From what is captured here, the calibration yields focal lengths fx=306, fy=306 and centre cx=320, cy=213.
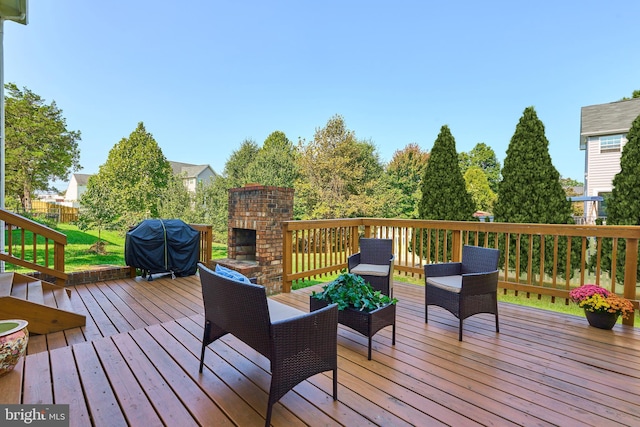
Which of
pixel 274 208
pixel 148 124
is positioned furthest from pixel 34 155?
pixel 274 208

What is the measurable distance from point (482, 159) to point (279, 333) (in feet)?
79.2

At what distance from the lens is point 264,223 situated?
187 inches

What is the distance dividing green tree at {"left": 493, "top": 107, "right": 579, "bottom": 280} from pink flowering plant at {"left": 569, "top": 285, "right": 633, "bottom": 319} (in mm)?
3873

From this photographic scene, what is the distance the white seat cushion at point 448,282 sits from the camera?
292 cm

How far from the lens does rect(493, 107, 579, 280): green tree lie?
6.63 m

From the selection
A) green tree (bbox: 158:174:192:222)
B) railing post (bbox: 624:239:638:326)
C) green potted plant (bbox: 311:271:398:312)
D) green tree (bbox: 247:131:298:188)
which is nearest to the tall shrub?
railing post (bbox: 624:239:638:326)

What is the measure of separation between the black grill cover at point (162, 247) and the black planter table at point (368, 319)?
3.42 m

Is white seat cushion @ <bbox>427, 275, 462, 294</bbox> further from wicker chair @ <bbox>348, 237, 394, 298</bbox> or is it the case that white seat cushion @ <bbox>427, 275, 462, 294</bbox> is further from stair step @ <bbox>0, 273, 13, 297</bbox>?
stair step @ <bbox>0, 273, 13, 297</bbox>

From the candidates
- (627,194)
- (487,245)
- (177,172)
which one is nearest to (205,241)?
(487,245)

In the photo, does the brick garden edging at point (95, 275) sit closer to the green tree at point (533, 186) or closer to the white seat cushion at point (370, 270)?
the white seat cushion at point (370, 270)

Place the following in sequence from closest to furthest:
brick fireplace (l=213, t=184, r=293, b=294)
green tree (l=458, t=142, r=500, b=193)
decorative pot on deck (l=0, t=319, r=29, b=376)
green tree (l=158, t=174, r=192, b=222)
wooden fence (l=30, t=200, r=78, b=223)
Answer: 1. decorative pot on deck (l=0, t=319, r=29, b=376)
2. brick fireplace (l=213, t=184, r=293, b=294)
3. green tree (l=158, t=174, r=192, b=222)
4. wooden fence (l=30, t=200, r=78, b=223)
5. green tree (l=458, t=142, r=500, b=193)

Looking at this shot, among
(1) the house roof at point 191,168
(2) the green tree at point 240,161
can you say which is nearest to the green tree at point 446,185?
(2) the green tree at point 240,161

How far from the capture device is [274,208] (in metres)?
4.82

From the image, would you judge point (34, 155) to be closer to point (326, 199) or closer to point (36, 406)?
point (326, 199)
